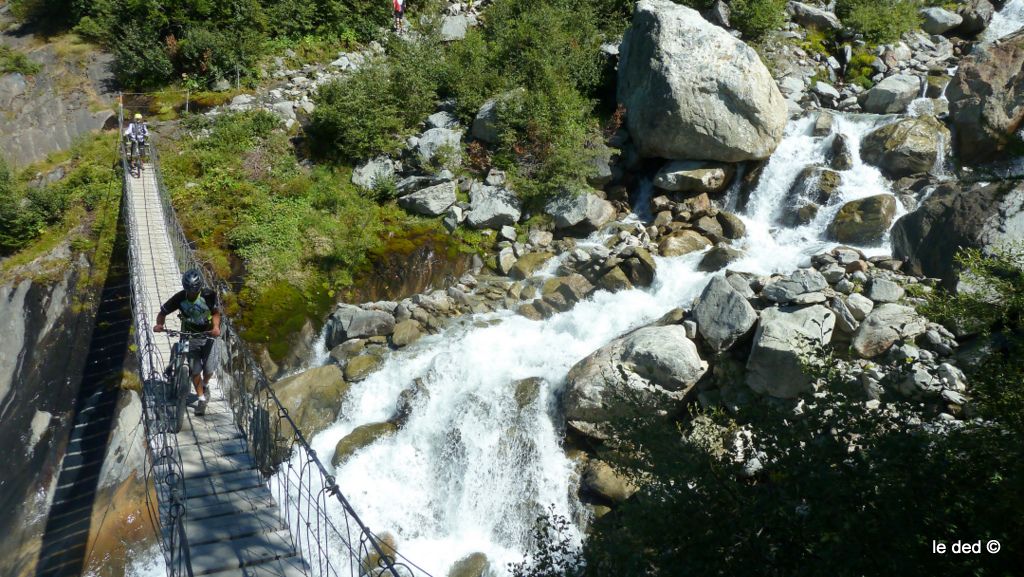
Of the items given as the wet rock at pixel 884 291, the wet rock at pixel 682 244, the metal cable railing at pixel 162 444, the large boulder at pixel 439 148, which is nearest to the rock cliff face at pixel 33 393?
the metal cable railing at pixel 162 444

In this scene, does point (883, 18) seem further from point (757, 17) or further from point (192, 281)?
point (192, 281)

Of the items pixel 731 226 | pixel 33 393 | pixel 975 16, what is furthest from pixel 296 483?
pixel 975 16

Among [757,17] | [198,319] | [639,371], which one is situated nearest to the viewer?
[198,319]

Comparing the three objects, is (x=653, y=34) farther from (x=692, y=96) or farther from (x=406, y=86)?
(x=406, y=86)

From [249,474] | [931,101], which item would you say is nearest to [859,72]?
[931,101]

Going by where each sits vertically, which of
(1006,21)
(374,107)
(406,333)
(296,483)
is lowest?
(296,483)

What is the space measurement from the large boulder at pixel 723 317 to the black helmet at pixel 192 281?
7.41m

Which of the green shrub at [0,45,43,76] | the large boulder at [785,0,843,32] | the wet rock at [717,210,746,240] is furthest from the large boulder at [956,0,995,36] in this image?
the green shrub at [0,45,43,76]

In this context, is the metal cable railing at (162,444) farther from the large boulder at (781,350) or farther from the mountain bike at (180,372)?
the large boulder at (781,350)

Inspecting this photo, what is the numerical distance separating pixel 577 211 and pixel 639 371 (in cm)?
597

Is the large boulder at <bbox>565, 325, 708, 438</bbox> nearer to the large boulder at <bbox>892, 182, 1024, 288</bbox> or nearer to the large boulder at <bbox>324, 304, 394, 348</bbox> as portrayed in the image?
the large boulder at <bbox>324, 304, 394, 348</bbox>

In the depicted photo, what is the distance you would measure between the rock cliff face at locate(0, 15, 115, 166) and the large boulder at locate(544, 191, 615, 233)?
13.2 m

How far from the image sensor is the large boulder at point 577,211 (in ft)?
45.6

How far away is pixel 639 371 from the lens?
8898 mm
